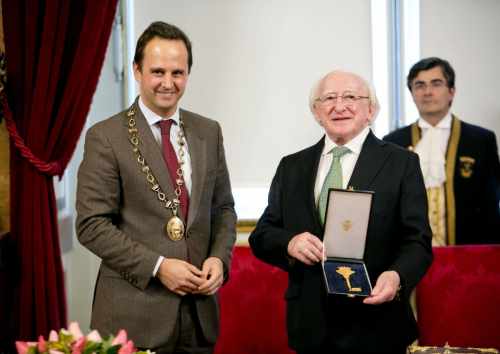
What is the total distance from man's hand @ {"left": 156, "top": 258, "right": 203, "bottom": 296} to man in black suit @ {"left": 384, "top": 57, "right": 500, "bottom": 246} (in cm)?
204

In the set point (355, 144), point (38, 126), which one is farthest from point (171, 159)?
point (38, 126)

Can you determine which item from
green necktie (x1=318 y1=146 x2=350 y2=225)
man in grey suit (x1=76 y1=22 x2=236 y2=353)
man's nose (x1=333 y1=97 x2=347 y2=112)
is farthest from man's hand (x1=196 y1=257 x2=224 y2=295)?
man's nose (x1=333 y1=97 x2=347 y2=112)

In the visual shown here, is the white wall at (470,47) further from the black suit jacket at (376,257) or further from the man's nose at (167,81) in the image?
the man's nose at (167,81)

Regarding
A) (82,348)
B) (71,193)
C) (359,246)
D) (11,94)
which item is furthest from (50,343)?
(71,193)

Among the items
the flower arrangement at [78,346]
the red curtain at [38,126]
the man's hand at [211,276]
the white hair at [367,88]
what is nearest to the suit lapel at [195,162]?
the man's hand at [211,276]

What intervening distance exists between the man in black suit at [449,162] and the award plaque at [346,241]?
1.69 m

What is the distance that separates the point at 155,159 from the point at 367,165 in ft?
2.24

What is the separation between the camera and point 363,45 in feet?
14.7

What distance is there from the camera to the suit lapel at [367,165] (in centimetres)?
241

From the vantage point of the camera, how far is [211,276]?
7.34ft

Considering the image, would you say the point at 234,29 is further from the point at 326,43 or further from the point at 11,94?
the point at 11,94

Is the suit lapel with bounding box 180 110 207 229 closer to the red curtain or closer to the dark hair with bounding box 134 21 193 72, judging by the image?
the dark hair with bounding box 134 21 193 72

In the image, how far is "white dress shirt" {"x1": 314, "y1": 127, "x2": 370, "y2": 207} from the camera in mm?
2477

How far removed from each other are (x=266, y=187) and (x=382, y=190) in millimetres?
2113
